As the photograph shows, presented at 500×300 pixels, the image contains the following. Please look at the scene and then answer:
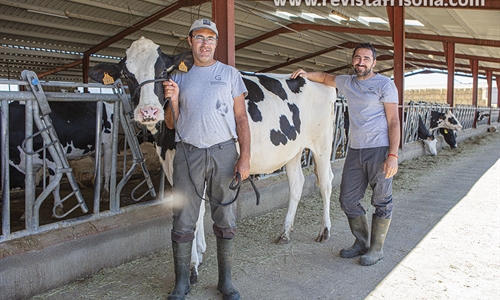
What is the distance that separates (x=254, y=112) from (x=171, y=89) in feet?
4.58

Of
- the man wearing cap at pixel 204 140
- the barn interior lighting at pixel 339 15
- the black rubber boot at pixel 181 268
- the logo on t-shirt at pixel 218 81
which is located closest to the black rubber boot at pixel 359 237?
the man wearing cap at pixel 204 140

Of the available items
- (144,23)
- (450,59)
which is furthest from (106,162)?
(450,59)

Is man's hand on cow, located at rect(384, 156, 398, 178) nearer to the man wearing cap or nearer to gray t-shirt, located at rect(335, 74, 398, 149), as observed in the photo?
gray t-shirt, located at rect(335, 74, 398, 149)

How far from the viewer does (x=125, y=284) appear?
132 inches

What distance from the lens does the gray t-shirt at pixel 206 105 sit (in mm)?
2861

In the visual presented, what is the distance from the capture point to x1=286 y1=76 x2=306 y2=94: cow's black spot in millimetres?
4660

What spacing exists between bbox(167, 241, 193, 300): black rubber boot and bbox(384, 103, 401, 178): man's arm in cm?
181

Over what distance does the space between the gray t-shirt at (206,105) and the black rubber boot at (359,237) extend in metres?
1.74

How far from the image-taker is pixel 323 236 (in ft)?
14.7

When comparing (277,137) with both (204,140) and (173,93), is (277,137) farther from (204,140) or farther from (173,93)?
(173,93)

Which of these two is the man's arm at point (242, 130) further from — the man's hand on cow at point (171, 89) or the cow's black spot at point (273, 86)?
the cow's black spot at point (273, 86)

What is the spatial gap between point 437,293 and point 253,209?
103 inches

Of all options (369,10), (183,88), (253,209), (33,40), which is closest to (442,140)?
(369,10)

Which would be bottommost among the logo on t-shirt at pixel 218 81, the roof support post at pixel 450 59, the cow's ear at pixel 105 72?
the logo on t-shirt at pixel 218 81
